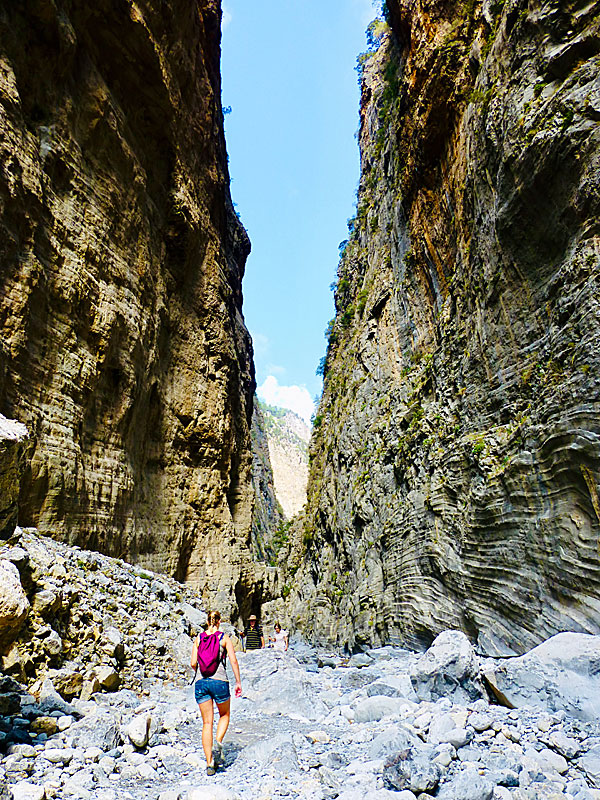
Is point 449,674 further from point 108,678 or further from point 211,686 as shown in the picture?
point 108,678

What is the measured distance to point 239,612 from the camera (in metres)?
17.5

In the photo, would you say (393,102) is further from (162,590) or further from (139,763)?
(139,763)

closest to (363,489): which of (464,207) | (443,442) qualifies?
(443,442)

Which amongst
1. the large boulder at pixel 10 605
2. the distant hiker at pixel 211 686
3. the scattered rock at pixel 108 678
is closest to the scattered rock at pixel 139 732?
the distant hiker at pixel 211 686

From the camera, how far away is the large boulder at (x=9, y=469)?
12.5 feet

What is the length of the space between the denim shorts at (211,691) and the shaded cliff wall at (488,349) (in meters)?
3.74

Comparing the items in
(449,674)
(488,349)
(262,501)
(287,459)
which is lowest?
(449,674)

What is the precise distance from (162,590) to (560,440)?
8346 millimetres

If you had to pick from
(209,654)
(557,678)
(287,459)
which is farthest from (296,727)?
(287,459)

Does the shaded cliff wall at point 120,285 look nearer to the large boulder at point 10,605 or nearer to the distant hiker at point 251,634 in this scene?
the distant hiker at point 251,634

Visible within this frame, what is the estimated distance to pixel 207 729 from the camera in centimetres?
388

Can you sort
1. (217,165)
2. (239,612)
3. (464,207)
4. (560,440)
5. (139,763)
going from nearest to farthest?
1. (139,763)
2. (560,440)
3. (464,207)
4. (239,612)
5. (217,165)

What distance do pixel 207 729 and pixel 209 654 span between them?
566mm

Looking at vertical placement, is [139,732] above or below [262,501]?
below
